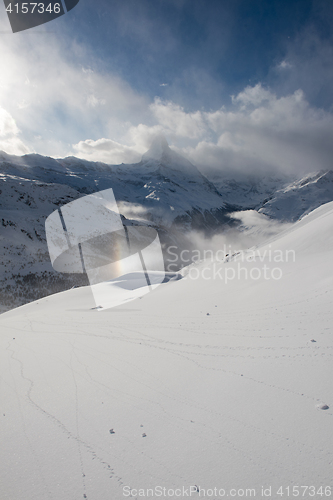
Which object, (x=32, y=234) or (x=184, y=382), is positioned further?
(x=32, y=234)

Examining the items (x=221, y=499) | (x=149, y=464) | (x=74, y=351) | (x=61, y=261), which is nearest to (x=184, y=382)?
(x=149, y=464)

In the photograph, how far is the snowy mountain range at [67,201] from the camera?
2044 cm

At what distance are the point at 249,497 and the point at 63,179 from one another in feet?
428

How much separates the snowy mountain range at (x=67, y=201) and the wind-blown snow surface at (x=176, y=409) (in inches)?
650

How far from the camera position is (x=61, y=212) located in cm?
3781

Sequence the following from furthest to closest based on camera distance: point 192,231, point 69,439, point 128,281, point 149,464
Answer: point 192,231
point 128,281
point 69,439
point 149,464

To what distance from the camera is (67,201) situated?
42156 millimetres

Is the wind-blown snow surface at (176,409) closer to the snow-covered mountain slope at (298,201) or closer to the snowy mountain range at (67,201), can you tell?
the snowy mountain range at (67,201)

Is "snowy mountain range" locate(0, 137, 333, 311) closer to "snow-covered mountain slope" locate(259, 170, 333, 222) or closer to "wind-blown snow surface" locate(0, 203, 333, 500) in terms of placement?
"snow-covered mountain slope" locate(259, 170, 333, 222)

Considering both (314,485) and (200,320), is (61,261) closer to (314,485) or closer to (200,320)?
(200,320)

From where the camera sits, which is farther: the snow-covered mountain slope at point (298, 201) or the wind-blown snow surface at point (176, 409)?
the snow-covered mountain slope at point (298, 201)

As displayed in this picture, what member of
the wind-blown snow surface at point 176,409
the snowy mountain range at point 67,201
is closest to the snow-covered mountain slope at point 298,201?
the snowy mountain range at point 67,201

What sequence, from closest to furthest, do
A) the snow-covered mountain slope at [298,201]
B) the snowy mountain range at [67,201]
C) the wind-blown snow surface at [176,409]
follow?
the wind-blown snow surface at [176,409]
the snowy mountain range at [67,201]
the snow-covered mountain slope at [298,201]

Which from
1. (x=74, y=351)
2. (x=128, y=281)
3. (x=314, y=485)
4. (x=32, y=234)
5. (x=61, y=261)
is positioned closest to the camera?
(x=314, y=485)
